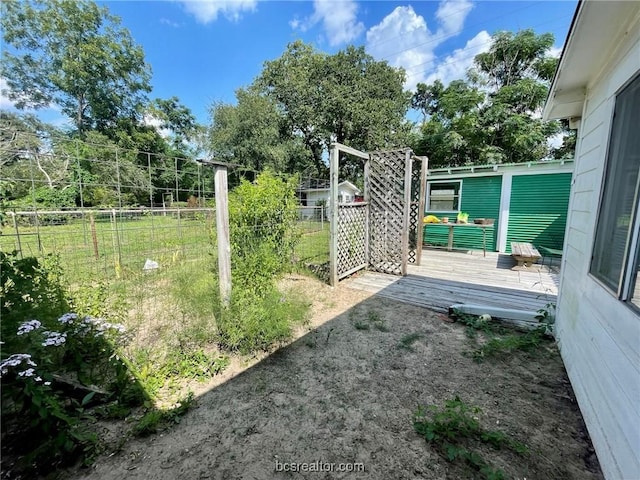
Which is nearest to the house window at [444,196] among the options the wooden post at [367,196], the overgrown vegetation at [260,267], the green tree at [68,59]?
the wooden post at [367,196]

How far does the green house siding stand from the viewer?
22.4 feet

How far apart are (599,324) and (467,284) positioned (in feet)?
9.62

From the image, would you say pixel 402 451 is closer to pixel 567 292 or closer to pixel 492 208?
pixel 567 292

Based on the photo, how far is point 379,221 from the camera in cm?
496

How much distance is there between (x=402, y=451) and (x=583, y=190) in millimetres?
2403

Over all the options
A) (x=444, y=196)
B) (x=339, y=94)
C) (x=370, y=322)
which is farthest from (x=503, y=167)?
(x=339, y=94)

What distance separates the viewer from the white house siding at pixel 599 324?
1.15 metres

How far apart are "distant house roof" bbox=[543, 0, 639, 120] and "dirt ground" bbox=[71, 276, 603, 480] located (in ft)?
7.52

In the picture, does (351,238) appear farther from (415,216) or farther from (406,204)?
(415,216)

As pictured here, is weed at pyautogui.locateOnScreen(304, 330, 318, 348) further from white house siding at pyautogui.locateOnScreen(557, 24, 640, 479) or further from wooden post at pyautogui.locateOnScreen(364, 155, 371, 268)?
wooden post at pyautogui.locateOnScreen(364, 155, 371, 268)

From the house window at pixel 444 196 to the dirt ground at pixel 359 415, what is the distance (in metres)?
5.47

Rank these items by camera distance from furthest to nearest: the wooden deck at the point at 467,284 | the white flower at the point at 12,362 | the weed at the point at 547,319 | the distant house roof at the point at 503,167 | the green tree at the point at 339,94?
the green tree at the point at 339,94 → the distant house roof at the point at 503,167 → the wooden deck at the point at 467,284 → the weed at the point at 547,319 → the white flower at the point at 12,362

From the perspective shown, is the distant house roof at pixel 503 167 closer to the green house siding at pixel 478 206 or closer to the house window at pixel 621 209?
the green house siding at pixel 478 206

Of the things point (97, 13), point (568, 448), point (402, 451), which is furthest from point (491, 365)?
point (97, 13)
